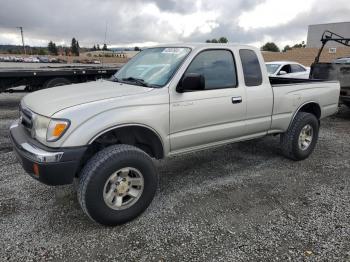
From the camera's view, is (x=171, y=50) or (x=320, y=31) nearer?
(x=171, y=50)

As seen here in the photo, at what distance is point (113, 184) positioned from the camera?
3260 millimetres

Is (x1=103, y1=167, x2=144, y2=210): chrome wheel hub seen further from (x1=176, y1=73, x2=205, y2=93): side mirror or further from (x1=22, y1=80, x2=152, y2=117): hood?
(x1=176, y1=73, x2=205, y2=93): side mirror

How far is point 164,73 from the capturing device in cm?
376

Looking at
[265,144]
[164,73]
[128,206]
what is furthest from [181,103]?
[265,144]

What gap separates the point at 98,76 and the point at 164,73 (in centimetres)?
748

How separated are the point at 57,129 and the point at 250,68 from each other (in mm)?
2702

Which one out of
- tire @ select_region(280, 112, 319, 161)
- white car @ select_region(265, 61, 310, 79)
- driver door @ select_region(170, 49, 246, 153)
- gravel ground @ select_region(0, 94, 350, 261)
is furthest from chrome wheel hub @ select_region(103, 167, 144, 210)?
white car @ select_region(265, 61, 310, 79)

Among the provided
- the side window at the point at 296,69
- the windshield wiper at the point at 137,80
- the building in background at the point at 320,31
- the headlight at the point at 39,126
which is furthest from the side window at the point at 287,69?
the building in background at the point at 320,31

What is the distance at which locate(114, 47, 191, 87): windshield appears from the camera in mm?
3742

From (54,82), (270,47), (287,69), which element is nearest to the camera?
(54,82)

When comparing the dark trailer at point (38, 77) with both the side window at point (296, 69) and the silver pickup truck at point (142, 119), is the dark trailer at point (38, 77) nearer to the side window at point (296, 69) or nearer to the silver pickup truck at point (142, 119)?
the silver pickup truck at point (142, 119)

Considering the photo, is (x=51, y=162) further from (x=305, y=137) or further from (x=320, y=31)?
(x=320, y=31)

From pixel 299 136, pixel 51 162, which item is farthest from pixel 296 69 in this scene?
pixel 51 162

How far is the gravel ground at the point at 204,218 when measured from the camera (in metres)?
2.94
